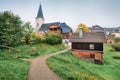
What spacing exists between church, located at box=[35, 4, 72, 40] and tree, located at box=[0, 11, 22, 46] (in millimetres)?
25879

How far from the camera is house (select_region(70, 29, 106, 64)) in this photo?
39562mm

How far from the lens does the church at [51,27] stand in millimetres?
66750

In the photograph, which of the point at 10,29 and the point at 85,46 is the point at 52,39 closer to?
the point at 85,46

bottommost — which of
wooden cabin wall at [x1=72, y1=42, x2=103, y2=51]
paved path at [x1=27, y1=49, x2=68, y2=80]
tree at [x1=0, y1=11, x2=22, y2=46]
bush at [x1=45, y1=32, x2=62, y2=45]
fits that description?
paved path at [x1=27, y1=49, x2=68, y2=80]

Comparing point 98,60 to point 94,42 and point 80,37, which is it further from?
point 80,37

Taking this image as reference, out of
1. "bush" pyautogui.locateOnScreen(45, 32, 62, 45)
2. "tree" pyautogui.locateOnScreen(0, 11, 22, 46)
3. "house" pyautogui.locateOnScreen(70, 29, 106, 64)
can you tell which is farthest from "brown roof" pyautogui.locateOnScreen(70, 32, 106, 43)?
"tree" pyautogui.locateOnScreen(0, 11, 22, 46)

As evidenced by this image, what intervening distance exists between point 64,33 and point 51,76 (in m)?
49.2

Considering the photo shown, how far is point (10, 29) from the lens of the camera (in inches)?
1479

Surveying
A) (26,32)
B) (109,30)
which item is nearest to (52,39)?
(26,32)

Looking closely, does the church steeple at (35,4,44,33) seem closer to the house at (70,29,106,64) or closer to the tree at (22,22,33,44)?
the tree at (22,22,33,44)

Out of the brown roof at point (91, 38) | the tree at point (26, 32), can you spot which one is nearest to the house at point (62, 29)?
the tree at point (26, 32)

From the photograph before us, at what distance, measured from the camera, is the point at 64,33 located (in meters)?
68.3

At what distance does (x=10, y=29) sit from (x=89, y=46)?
1902 cm

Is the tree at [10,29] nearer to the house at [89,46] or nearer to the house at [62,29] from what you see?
the house at [89,46]
